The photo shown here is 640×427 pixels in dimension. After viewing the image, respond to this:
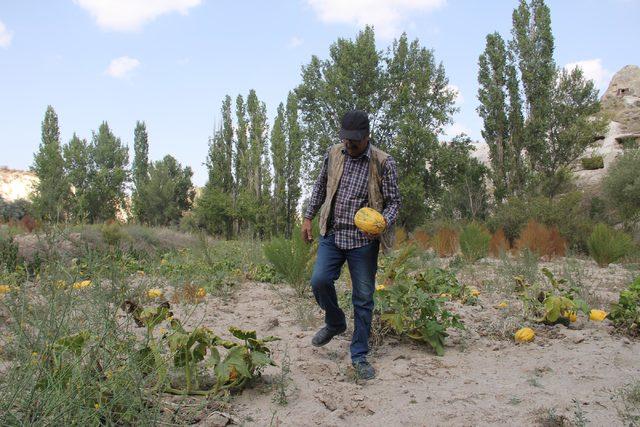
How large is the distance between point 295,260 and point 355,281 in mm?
1946

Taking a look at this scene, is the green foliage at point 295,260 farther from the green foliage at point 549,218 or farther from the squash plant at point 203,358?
the green foliage at point 549,218

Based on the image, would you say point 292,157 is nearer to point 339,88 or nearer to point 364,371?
point 339,88

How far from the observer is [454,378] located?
10.4ft

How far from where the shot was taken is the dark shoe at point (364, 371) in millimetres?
3160

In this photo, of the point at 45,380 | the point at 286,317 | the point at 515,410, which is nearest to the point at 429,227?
the point at 286,317

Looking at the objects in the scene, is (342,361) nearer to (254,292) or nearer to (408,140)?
(254,292)

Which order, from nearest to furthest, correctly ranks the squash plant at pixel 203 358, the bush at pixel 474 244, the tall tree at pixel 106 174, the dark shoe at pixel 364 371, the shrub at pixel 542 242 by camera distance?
the squash plant at pixel 203 358 → the dark shoe at pixel 364 371 → the bush at pixel 474 244 → the shrub at pixel 542 242 → the tall tree at pixel 106 174

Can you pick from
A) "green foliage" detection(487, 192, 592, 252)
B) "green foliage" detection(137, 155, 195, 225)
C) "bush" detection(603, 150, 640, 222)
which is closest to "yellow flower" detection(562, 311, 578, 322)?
"green foliage" detection(487, 192, 592, 252)

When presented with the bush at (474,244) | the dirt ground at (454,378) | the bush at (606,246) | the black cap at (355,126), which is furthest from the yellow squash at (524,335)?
the bush at (606,246)

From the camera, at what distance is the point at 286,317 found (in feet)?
15.0

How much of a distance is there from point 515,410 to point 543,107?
24934 millimetres

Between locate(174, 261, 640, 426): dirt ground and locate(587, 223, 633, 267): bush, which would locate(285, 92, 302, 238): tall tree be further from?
locate(174, 261, 640, 426): dirt ground

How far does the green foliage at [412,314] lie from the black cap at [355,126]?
3.67 feet

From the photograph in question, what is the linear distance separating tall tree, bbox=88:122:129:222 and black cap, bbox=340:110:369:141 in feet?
104
